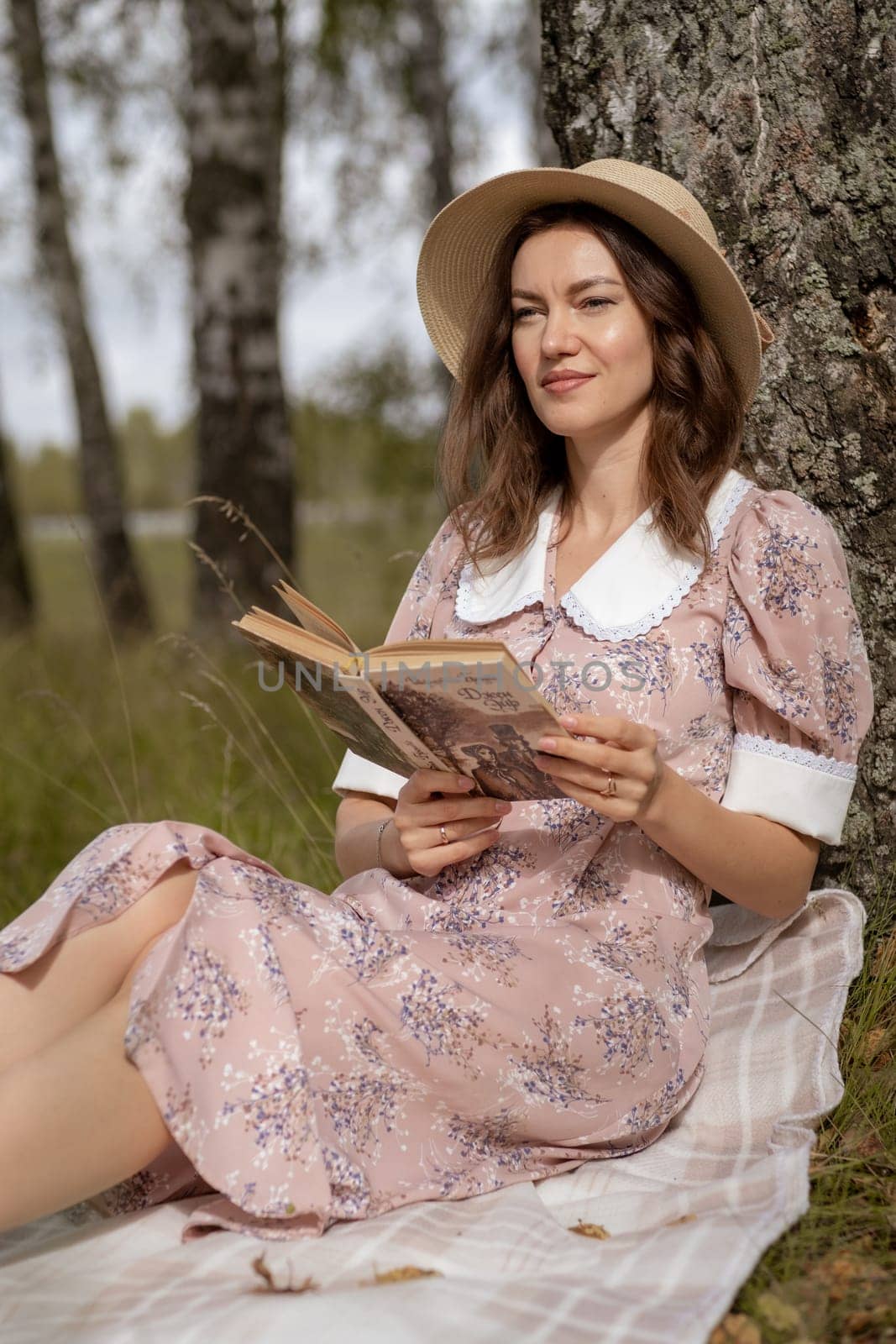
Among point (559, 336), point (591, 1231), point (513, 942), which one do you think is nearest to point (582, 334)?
point (559, 336)

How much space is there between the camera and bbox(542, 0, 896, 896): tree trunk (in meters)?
2.55

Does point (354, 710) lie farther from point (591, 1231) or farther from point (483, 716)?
point (591, 1231)

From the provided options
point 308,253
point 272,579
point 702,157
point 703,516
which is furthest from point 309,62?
point 703,516

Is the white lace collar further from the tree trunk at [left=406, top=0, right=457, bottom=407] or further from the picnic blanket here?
the tree trunk at [left=406, top=0, right=457, bottom=407]

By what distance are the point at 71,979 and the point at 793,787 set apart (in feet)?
3.89

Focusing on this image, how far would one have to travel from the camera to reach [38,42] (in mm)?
8594

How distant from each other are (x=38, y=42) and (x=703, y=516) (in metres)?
7.97

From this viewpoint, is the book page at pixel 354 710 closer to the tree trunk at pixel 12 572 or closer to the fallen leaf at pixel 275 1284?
the fallen leaf at pixel 275 1284

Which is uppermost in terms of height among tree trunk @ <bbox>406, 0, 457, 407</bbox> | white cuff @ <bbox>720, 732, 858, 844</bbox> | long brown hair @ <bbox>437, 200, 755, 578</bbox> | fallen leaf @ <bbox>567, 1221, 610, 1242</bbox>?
tree trunk @ <bbox>406, 0, 457, 407</bbox>

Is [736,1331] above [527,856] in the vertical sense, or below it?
below

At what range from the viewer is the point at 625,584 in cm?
232

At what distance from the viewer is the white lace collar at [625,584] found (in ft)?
7.50

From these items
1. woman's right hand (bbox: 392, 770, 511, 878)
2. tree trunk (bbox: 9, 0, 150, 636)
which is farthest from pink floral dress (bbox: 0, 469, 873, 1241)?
tree trunk (bbox: 9, 0, 150, 636)

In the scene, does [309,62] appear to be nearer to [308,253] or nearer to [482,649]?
[308,253]
